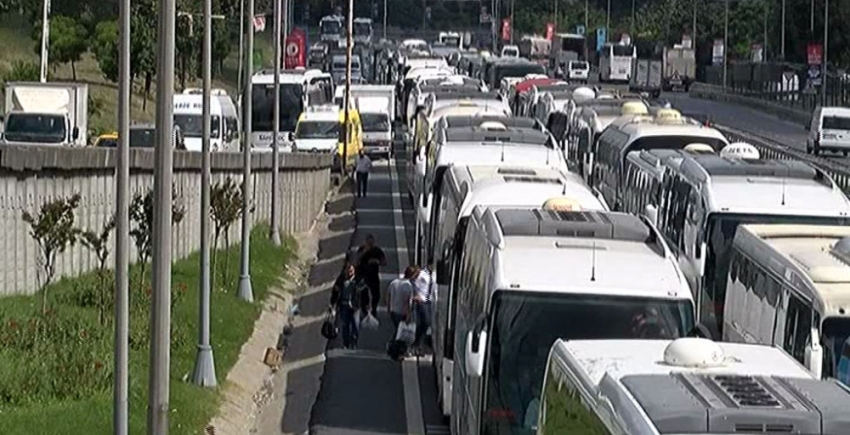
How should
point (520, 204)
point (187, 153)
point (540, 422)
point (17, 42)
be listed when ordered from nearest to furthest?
point (540, 422)
point (520, 204)
point (187, 153)
point (17, 42)

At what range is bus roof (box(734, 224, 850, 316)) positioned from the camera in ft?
57.0

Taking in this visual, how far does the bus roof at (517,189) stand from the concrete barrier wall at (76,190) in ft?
17.0

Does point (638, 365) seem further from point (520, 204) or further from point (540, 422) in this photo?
point (520, 204)

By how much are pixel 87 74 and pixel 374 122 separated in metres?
19.3

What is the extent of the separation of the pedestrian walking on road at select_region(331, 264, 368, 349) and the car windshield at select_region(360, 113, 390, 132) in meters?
39.9

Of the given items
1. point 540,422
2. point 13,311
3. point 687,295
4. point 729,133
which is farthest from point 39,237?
point 729,133

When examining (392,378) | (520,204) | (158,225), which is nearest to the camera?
(158,225)

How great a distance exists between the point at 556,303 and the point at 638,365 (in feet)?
17.0

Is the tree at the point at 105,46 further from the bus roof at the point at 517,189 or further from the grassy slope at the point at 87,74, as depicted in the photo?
the bus roof at the point at 517,189

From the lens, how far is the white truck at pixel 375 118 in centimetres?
6844

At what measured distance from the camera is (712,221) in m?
25.3

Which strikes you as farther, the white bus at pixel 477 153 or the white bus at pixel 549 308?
the white bus at pixel 477 153

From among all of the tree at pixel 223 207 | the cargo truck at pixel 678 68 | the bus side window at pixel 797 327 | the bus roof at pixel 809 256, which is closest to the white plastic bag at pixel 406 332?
Result: the bus roof at pixel 809 256

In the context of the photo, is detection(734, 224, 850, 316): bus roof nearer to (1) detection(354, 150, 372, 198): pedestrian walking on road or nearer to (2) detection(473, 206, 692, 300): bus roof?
(2) detection(473, 206, 692, 300): bus roof
